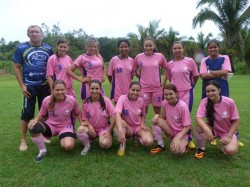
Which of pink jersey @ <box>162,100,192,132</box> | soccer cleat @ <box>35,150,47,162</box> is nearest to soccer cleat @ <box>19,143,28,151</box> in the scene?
soccer cleat @ <box>35,150,47,162</box>

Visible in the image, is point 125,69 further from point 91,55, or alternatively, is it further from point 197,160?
point 197,160

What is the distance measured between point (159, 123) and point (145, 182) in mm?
1357

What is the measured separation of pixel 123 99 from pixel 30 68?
168cm

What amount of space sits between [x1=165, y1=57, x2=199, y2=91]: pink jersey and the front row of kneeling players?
1.62 ft

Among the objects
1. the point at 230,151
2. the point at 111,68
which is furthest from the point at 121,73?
the point at 230,151

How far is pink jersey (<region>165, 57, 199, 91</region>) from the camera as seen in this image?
5.30 m

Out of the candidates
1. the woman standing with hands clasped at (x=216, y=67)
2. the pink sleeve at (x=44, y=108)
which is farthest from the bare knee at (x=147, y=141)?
the pink sleeve at (x=44, y=108)

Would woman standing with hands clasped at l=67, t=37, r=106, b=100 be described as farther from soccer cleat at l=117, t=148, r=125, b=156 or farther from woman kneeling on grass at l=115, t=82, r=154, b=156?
soccer cleat at l=117, t=148, r=125, b=156

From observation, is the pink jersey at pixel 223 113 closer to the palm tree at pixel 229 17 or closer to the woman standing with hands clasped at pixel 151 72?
the woman standing with hands clasped at pixel 151 72

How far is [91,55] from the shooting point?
18.0ft

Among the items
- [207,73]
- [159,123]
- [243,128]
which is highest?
[207,73]

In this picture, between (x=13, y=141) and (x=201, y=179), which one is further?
(x=13, y=141)

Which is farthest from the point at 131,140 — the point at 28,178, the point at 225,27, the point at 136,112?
the point at 225,27

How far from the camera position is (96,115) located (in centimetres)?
508
